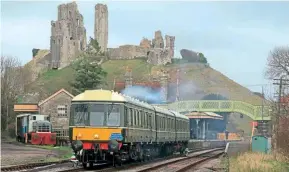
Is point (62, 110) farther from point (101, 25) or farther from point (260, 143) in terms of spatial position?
point (101, 25)

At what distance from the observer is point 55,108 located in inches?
2485

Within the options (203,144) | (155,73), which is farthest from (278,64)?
(155,73)

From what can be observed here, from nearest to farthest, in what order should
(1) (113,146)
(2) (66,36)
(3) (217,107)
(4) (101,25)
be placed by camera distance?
(1) (113,146), (3) (217,107), (2) (66,36), (4) (101,25)

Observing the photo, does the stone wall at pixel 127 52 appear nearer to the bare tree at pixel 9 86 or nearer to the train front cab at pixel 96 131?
the bare tree at pixel 9 86

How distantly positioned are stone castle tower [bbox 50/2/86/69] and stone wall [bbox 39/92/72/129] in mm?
102288

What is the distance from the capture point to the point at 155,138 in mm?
32781

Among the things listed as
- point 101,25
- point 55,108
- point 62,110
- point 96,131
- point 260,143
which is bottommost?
point 260,143

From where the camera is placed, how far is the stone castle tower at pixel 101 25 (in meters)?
177

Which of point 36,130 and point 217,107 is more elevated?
point 217,107

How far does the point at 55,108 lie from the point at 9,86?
9945 mm

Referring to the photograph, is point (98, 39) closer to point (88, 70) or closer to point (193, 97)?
point (193, 97)

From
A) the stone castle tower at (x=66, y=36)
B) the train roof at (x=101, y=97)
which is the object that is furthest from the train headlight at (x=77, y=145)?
the stone castle tower at (x=66, y=36)

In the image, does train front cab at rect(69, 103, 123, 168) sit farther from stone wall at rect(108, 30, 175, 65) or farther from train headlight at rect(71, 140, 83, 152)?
stone wall at rect(108, 30, 175, 65)

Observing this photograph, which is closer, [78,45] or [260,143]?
[260,143]
